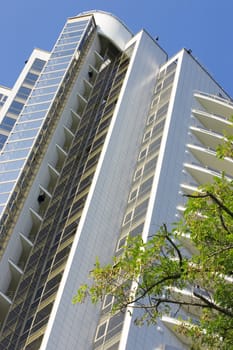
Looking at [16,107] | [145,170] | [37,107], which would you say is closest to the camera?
[145,170]

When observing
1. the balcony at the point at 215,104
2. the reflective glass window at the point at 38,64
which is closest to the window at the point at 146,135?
the balcony at the point at 215,104

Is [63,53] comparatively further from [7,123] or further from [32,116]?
[32,116]

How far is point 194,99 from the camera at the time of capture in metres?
54.6

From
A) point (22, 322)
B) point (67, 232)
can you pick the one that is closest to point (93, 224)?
point (67, 232)

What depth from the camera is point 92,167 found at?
4788 cm

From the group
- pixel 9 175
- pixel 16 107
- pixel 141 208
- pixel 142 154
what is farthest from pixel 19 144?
pixel 141 208

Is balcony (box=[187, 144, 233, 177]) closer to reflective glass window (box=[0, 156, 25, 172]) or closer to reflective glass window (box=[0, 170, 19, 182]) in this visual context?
reflective glass window (box=[0, 156, 25, 172])

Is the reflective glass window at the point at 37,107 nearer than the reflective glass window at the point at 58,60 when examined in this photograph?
Yes

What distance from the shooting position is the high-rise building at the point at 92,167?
36.7 m

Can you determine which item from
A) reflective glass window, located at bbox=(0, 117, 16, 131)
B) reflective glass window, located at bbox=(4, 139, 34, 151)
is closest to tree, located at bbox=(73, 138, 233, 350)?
reflective glass window, located at bbox=(4, 139, 34, 151)

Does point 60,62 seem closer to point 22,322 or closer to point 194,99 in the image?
point 194,99

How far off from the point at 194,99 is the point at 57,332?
26002 mm

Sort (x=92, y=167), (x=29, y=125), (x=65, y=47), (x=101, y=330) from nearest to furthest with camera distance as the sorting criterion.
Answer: (x=101, y=330) → (x=92, y=167) → (x=29, y=125) → (x=65, y=47)

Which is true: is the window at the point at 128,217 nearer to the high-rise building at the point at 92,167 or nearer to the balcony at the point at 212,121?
the high-rise building at the point at 92,167
